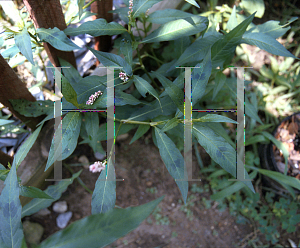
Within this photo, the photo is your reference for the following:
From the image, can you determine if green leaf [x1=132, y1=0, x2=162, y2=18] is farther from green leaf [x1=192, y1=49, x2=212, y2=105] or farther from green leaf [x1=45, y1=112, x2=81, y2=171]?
green leaf [x1=45, y1=112, x2=81, y2=171]

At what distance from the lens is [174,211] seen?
5.42 ft

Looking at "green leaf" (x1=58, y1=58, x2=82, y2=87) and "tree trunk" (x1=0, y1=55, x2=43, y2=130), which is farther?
"green leaf" (x1=58, y1=58, x2=82, y2=87)

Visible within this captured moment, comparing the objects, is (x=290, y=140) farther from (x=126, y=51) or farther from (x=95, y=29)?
(x=95, y=29)

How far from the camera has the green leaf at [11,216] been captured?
71 centimetres

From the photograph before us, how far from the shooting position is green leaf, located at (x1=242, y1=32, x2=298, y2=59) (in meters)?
1.04

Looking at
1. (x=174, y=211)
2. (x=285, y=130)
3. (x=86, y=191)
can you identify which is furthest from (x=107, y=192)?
(x=285, y=130)

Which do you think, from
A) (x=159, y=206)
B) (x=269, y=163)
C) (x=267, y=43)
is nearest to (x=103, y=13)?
(x=267, y=43)

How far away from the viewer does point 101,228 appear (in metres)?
0.66

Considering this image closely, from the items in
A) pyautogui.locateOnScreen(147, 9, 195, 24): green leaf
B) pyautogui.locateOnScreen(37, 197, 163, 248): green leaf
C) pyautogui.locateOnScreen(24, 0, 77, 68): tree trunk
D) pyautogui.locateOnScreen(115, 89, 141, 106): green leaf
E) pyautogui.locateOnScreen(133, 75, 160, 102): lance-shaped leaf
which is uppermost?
pyautogui.locateOnScreen(24, 0, 77, 68): tree trunk

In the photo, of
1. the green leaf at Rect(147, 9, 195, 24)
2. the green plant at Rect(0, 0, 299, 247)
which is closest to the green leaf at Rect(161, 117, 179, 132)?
the green plant at Rect(0, 0, 299, 247)

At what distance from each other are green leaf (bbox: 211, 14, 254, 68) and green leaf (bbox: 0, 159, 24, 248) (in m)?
0.95

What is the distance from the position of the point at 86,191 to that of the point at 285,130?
1.60 metres

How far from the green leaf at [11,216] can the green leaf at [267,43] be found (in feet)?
3.81

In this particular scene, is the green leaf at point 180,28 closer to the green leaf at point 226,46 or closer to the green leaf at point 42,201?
the green leaf at point 226,46
